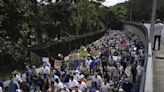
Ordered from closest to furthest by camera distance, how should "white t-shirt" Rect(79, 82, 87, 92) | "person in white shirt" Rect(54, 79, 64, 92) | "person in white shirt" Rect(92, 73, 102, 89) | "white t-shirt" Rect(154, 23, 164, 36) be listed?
"person in white shirt" Rect(54, 79, 64, 92) → "white t-shirt" Rect(79, 82, 87, 92) → "person in white shirt" Rect(92, 73, 102, 89) → "white t-shirt" Rect(154, 23, 164, 36)

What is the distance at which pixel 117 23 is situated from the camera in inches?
5226

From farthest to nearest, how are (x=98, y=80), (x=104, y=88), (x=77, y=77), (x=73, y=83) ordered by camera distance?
1. (x=98, y=80)
2. (x=77, y=77)
3. (x=104, y=88)
4. (x=73, y=83)

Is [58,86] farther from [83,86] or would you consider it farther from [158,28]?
[158,28]

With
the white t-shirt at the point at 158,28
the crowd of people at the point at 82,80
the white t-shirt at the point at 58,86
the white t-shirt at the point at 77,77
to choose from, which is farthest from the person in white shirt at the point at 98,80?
the white t-shirt at the point at 158,28

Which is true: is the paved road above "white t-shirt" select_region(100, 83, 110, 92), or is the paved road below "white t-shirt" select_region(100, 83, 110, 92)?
above

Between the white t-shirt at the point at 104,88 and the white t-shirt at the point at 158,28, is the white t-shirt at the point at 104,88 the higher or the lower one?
the lower one

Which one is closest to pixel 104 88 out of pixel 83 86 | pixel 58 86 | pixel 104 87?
pixel 104 87

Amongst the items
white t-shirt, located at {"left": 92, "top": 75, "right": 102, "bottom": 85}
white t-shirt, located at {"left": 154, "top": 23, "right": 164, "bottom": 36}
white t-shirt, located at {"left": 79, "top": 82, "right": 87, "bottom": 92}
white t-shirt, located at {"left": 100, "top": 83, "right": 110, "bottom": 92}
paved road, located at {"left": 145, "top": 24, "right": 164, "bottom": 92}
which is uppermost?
white t-shirt, located at {"left": 154, "top": 23, "right": 164, "bottom": 36}

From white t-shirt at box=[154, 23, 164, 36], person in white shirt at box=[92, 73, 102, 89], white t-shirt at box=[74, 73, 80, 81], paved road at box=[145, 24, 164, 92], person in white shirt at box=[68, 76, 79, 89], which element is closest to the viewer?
paved road at box=[145, 24, 164, 92]

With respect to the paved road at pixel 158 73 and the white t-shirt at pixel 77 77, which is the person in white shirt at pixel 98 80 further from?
the paved road at pixel 158 73

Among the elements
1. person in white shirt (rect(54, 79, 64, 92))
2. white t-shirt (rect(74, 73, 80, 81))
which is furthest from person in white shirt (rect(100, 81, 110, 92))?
person in white shirt (rect(54, 79, 64, 92))

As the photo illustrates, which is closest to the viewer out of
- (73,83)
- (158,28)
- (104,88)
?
(73,83)

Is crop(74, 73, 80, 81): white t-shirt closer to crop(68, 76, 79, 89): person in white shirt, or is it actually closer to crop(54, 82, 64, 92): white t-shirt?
crop(68, 76, 79, 89): person in white shirt

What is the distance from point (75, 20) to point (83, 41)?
10.9 meters
